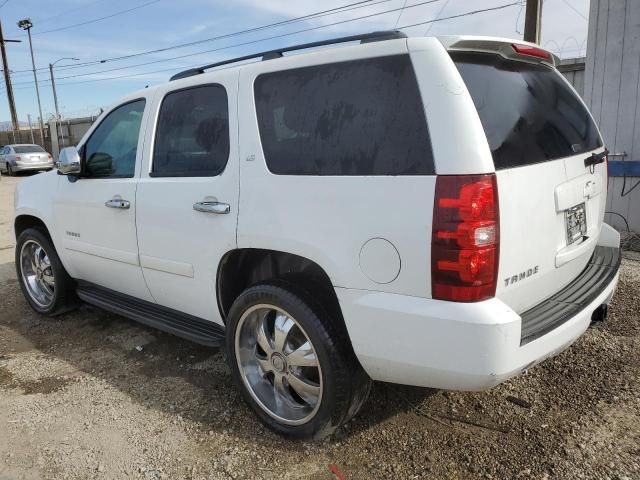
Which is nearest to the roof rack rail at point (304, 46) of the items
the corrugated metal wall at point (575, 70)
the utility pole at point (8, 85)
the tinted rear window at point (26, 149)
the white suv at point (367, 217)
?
the white suv at point (367, 217)

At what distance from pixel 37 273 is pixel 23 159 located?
74.1 ft

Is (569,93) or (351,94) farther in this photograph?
(569,93)

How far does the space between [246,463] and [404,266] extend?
1334 millimetres

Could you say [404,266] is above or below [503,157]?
below

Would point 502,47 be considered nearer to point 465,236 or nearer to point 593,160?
point 593,160

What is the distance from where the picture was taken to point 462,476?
2.49 m

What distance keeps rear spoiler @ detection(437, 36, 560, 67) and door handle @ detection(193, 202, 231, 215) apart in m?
1.40

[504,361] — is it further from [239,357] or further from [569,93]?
[569,93]

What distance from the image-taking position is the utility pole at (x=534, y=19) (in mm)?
9797

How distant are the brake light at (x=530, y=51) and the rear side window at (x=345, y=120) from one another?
0.72 metres

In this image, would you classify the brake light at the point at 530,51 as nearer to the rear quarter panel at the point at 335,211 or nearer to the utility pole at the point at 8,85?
the rear quarter panel at the point at 335,211

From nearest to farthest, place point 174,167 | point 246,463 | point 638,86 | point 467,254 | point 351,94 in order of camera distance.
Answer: point 467,254 < point 351,94 < point 246,463 < point 174,167 < point 638,86

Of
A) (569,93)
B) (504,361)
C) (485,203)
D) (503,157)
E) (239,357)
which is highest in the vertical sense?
(569,93)

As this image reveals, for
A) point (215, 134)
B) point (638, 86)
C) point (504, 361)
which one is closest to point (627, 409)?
point (504, 361)
